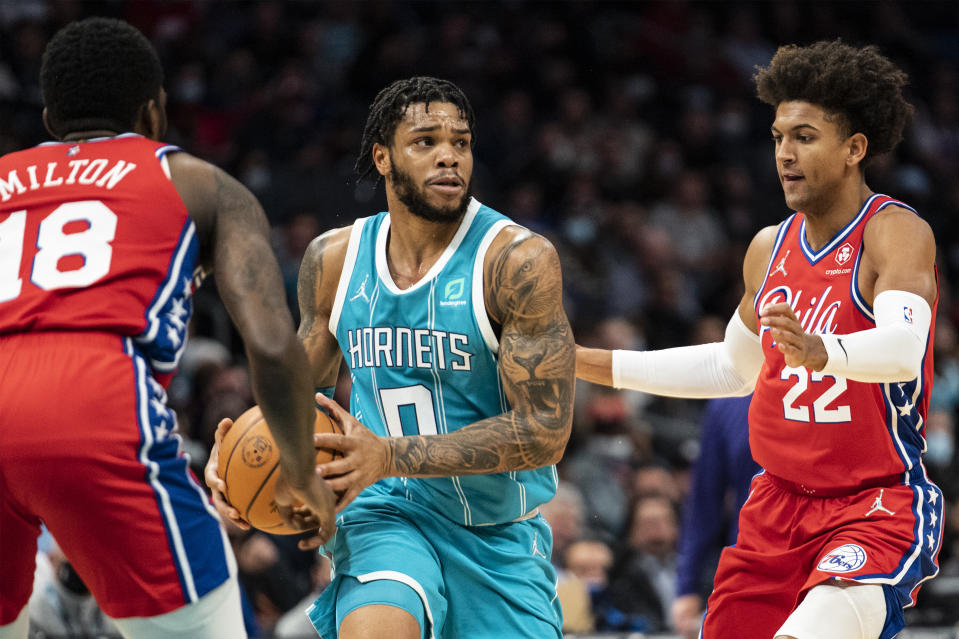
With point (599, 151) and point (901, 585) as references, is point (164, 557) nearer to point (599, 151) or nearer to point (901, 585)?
point (901, 585)

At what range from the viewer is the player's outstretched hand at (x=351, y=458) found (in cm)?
361

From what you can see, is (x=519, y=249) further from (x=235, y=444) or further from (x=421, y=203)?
(x=235, y=444)

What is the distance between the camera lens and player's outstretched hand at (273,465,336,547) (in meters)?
3.35

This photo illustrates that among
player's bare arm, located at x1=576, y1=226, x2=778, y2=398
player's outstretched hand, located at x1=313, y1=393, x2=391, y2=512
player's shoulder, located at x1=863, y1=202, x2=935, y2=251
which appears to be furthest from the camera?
player's bare arm, located at x1=576, y1=226, x2=778, y2=398

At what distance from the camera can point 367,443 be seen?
3717 millimetres

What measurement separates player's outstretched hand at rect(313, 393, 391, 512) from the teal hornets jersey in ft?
1.15

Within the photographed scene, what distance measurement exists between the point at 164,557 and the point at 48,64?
137cm

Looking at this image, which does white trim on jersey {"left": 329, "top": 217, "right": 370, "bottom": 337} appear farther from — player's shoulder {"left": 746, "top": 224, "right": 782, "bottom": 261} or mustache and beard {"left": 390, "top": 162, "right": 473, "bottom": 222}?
player's shoulder {"left": 746, "top": 224, "right": 782, "bottom": 261}

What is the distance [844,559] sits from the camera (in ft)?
12.5

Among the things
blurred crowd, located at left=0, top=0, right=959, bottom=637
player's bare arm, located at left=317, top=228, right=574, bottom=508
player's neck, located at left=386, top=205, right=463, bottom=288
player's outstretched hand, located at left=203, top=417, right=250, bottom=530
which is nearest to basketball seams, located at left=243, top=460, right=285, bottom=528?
player's outstretched hand, located at left=203, top=417, right=250, bottom=530

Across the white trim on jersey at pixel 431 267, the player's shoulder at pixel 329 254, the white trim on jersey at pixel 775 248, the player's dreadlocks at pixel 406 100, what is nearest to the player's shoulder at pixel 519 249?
the white trim on jersey at pixel 431 267

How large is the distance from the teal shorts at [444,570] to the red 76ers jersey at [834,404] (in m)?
0.96

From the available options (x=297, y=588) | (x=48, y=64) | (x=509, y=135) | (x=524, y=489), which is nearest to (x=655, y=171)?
(x=509, y=135)

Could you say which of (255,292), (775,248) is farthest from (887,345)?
(255,292)
